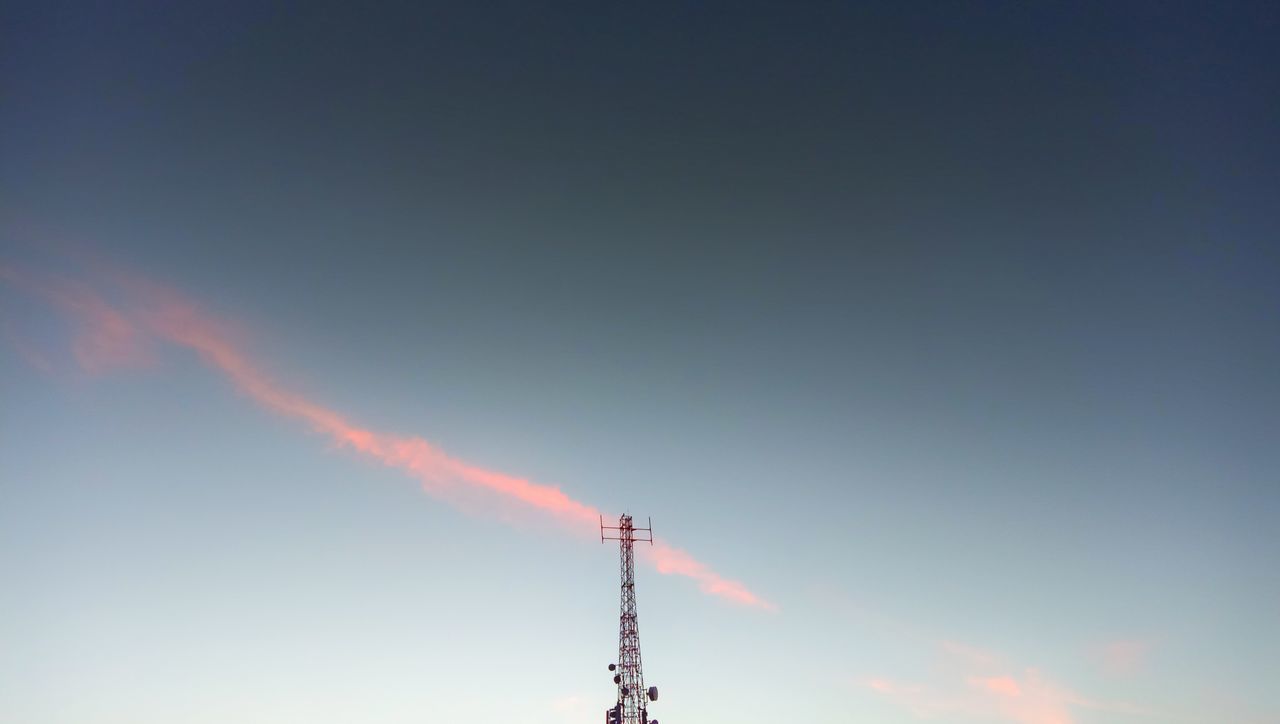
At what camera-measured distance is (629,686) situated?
106 meters

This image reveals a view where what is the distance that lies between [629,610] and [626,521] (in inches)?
394

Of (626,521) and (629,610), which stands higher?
(626,521)

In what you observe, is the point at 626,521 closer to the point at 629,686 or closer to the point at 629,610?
the point at 629,610

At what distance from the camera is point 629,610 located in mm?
108562

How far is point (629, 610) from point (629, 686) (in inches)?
323

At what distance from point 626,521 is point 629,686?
715 inches

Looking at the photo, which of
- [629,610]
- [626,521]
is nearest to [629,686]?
[629,610]

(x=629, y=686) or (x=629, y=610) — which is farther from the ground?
(x=629, y=610)

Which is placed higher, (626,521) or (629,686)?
(626,521)

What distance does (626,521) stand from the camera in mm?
109562

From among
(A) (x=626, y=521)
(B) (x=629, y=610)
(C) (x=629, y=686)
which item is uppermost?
(A) (x=626, y=521)
